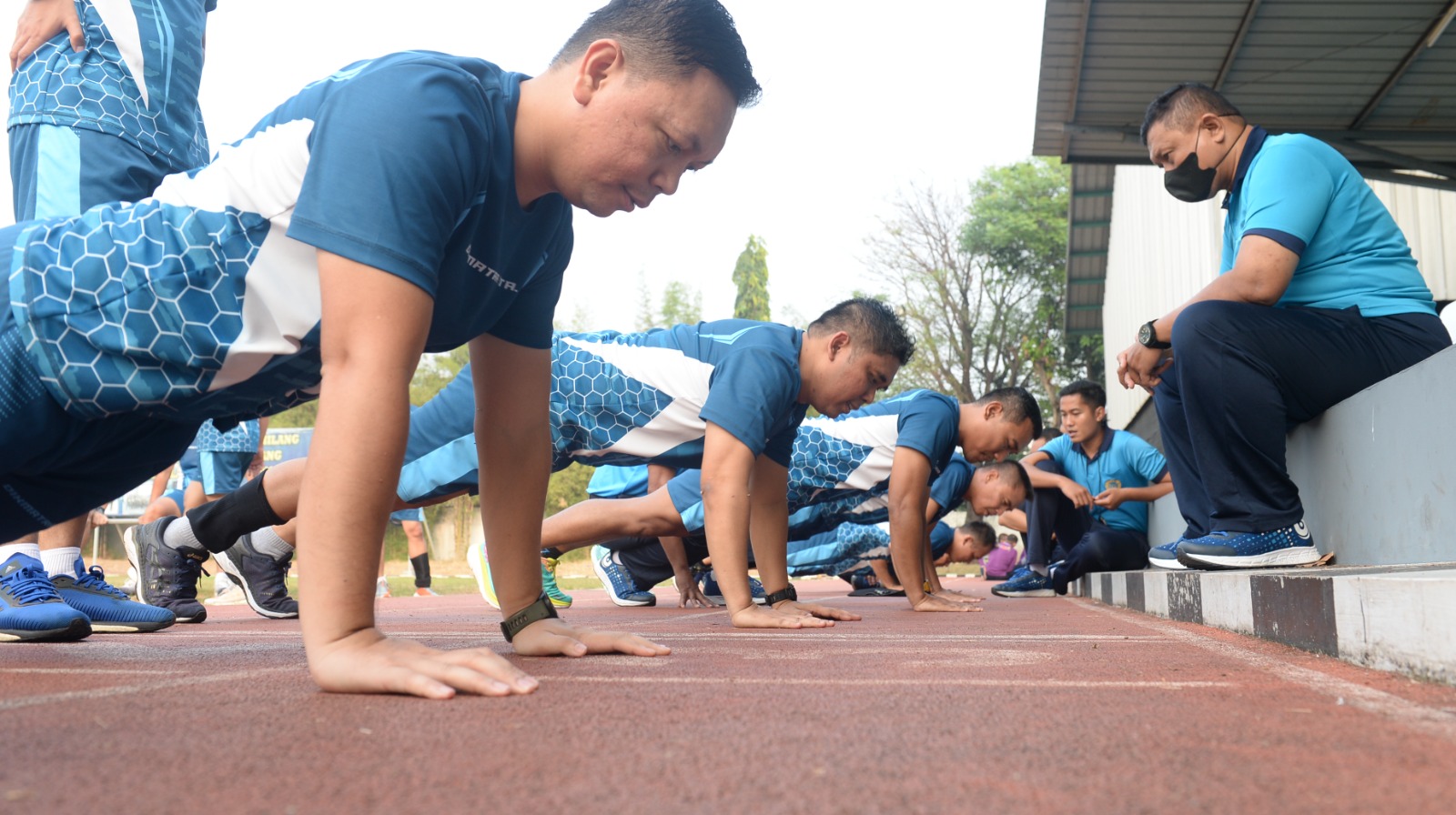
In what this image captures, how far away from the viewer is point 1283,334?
3332mm

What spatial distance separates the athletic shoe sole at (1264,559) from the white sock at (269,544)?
11.0ft

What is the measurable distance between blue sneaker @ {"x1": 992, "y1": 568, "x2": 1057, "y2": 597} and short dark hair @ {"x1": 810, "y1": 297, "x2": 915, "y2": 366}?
3.63m

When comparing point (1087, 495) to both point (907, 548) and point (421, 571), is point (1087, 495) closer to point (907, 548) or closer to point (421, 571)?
point (907, 548)

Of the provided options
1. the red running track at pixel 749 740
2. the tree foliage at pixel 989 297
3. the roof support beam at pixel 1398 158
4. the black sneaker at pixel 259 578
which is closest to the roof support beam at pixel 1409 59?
the roof support beam at pixel 1398 158

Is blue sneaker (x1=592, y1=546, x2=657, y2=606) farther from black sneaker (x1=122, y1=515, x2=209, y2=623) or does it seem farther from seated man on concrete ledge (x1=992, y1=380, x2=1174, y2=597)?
black sneaker (x1=122, y1=515, x2=209, y2=623)

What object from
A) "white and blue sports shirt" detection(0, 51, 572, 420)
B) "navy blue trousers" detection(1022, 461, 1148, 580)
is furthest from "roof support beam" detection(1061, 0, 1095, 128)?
"white and blue sports shirt" detection(0, 51, 572, 420)

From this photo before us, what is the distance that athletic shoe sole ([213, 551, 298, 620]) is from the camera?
4.66m

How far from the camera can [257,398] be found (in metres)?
2.17

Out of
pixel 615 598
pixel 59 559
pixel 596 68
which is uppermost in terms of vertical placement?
pixel 596 68

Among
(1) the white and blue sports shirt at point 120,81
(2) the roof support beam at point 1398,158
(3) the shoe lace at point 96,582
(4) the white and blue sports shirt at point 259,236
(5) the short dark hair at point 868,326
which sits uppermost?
(2) the roof support beam at point 1398,158

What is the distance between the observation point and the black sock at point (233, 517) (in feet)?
13.1

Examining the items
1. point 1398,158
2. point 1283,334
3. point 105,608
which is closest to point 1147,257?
point 1398,158

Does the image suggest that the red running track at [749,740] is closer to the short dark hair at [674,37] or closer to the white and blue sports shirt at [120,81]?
the short dark hair at [674,37]

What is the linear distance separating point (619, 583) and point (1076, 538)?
306 centimetres
